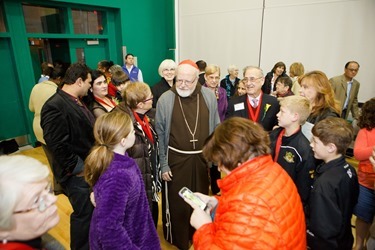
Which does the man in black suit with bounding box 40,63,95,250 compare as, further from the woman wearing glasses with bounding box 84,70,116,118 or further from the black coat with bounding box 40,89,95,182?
the woman wearing glasses with bounding box 84,70,116,118

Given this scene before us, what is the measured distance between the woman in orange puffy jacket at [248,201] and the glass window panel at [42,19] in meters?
5.75

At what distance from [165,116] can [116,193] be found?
42.5 inches

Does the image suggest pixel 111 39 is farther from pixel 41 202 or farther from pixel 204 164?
pixel 41 202

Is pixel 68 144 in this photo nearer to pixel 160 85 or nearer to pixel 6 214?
pixel 6 214

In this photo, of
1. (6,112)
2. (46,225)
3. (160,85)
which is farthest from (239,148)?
(6,112)

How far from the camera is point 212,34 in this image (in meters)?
6.93

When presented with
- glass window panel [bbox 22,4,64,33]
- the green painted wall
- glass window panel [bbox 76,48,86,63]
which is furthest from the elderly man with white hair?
glass window panel [bbox 76,48,86,63]

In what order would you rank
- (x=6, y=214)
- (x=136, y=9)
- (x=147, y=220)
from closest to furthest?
(x=6, y=214) → (x=147, y=220) → (x=136, y=9)

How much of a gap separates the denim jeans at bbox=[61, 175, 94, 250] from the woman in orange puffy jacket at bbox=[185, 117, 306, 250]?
4.77 feet

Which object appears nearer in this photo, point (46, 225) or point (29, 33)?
point (46, 225)

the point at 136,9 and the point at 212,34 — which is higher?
the point at 136,9

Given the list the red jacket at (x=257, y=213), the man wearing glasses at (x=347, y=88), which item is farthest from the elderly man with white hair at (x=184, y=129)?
the man wearing glasses at (x=347, y=88)

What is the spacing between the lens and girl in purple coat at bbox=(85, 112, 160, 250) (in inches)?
50.9

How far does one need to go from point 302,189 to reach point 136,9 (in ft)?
21.5
